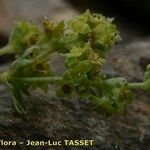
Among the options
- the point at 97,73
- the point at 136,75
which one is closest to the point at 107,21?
the point at 97,73

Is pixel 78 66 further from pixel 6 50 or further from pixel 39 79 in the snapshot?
pixel 6 50

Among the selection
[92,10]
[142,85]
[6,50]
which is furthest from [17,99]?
[92,10]

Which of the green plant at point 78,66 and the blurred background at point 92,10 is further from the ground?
the blurred background at point 92,10

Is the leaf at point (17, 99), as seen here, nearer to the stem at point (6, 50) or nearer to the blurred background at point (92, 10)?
the stem at point (6, 50)

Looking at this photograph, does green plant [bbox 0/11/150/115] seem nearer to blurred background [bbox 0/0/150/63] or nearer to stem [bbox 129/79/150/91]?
stem [bbox 129/79/150/91]

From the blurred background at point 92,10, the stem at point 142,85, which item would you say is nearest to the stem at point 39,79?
the stem at point 142,85

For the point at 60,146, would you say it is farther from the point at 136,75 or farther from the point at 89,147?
the point at 136,75
